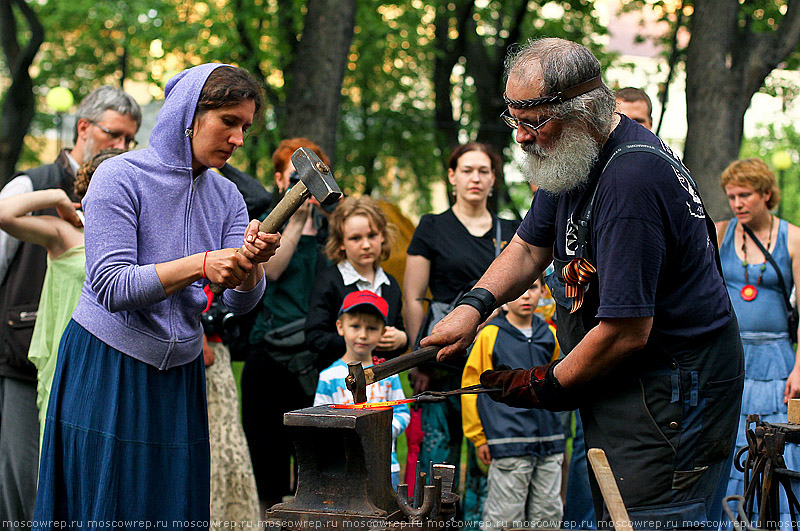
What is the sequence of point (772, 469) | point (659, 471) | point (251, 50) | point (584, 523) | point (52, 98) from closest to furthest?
point (659, 471) < point (772, 469) < point (584, 523) < point (251, 50) < point (52, 98)

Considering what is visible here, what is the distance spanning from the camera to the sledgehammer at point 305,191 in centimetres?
281

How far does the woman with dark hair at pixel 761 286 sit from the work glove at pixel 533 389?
2261 mm

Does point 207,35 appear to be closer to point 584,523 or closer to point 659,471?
point 584,523

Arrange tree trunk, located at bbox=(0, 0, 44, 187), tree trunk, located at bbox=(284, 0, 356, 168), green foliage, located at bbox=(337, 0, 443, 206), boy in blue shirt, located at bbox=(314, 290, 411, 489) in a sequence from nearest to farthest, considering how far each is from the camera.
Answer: boy in blue shirt, located at bbox=(314, 290, 411, 489) < tree trunk, located at bbox=(284, 0, 356, 168) < tree trunk, located at bbox=(0, 0, 44, 187) < green foliage, located at bbox=(337, 0, 443, 206)

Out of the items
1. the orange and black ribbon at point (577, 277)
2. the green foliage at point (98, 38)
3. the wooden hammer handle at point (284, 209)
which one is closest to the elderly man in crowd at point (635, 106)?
the orange and black ribbon at point (577, 277)

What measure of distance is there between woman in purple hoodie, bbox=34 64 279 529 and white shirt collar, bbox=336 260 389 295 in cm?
185

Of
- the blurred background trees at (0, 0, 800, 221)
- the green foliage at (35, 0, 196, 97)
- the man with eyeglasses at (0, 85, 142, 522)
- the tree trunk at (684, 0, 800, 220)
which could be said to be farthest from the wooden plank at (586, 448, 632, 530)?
the green foliage at (35, 0, 196, 97)

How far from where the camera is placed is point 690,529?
106 inches

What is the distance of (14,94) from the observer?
487 inches

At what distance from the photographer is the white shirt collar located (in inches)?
195

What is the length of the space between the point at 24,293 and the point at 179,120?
1816 millimetres

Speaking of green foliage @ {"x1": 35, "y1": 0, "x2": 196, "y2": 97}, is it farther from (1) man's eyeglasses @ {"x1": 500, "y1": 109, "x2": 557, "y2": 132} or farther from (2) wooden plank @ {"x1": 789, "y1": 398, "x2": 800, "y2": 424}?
(2) wooden plank @ {"x1": 789, "y1": 398, "x2": 800, "y2": 424}

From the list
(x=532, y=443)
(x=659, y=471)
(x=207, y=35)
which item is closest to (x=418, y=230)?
(x=532, y=443)

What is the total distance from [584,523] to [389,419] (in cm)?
273
